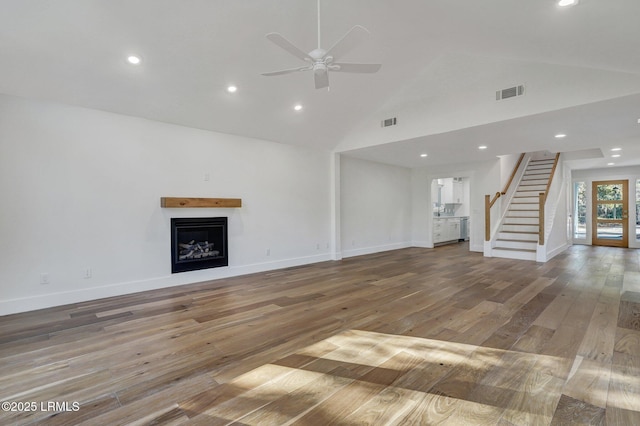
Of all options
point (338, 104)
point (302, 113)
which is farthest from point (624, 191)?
point (302, 113)

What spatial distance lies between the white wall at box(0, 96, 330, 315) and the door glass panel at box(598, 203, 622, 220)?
401 inches

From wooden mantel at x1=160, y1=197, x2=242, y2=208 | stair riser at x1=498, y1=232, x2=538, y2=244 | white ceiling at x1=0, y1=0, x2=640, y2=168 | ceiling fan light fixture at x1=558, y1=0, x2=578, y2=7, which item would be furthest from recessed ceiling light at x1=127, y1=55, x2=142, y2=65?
stair riser at x1=498, y1=232, x2=538, y2=244

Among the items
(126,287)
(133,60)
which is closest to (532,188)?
(133,60)

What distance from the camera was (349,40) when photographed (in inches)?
96.7

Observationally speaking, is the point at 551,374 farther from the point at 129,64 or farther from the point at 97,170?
the point at 97,170

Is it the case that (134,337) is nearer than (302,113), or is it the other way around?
(134,337)

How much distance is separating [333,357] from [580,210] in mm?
11274

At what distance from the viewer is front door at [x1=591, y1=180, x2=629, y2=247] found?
9.05 meters

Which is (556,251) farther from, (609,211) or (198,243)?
(198,243)

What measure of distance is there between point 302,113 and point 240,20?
2.11 metres

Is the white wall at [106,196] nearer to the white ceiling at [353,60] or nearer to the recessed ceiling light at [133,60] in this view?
the white ceiling at [353,60]

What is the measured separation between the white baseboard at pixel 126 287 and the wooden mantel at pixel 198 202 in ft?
3.52

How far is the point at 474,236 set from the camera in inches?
324

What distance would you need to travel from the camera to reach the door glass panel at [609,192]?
9211 mm
